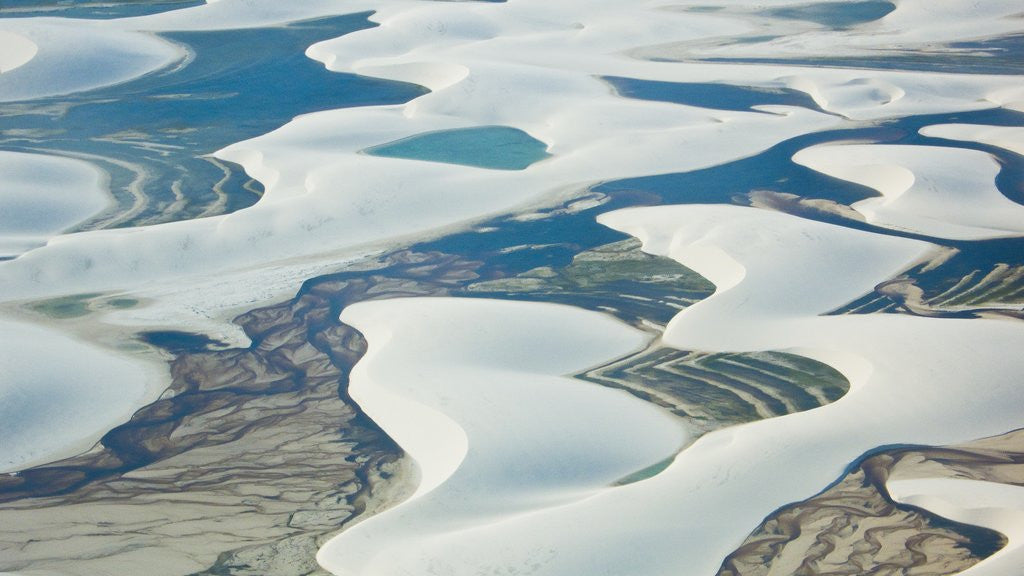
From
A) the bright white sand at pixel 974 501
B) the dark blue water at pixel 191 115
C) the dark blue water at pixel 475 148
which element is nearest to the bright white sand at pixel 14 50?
the dark blue water at pixel 191 115

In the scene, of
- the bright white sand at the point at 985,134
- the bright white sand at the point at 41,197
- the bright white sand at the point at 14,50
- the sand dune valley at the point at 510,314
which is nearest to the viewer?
the sand dune valley at the point at 510,314

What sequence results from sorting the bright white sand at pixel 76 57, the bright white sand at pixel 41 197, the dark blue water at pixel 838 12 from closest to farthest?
the bright white sand at pixel 41 197 → the bright white sand at pixel 76 57 → the dark blue water at pixel 838 12

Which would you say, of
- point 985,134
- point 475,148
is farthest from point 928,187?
point 475,148

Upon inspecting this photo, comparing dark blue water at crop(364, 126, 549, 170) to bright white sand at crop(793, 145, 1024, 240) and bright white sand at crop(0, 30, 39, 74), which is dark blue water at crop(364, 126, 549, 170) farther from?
bright white sand at crop(0, 30, 39, 74)

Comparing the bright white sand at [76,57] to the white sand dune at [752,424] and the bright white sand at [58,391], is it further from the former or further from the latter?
the white sand dune at [752,424]

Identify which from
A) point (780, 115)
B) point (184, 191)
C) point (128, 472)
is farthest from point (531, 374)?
point (780, 115)

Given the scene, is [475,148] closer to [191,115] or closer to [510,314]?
[191,115]

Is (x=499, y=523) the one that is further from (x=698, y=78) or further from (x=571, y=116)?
(x=698, y=78)
